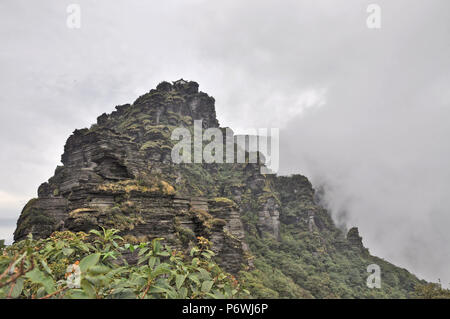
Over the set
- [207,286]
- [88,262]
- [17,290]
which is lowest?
[207,286]

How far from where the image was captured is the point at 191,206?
81.9ft

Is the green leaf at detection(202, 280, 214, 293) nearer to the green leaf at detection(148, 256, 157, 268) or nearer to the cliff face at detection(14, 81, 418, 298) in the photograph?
the green leaf at detection(148, 256, 157, 268)

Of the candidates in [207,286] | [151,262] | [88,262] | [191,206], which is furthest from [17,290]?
[191,206]

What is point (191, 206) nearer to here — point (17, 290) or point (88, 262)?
point (88, 262)

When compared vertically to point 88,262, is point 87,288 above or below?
below

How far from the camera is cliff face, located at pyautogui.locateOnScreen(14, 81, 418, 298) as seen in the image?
17094 mm

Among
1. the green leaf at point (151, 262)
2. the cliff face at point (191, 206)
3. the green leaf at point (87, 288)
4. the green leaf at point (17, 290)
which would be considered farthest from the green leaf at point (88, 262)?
the cliff face at point (191, 206)

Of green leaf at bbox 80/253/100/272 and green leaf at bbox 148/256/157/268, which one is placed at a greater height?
green leaf at bbox 80/253/100/272

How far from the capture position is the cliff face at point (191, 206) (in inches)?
673

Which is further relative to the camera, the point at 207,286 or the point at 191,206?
the point at 191,206

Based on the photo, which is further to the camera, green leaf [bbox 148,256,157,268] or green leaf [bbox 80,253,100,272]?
green leaf [bbox 148,256,157,268]

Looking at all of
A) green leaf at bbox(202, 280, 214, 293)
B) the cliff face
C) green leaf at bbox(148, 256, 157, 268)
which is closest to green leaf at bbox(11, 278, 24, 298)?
green leaf at bbox(148, 256, 157, 268)
